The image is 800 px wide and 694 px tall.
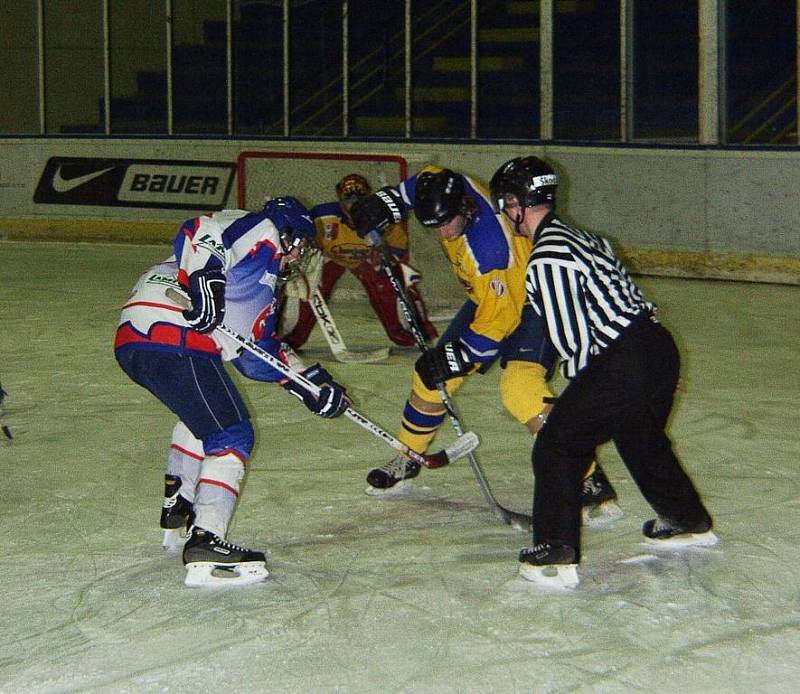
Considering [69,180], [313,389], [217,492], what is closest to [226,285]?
[313,389]

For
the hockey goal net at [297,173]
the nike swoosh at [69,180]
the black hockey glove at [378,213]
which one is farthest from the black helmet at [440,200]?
the nike swoosh at [69,180]

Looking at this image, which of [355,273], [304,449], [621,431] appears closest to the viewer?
[621,431]

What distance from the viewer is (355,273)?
7.32 meters

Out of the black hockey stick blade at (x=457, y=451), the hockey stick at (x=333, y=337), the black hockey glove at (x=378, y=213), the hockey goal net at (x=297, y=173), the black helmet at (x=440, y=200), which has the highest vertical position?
the black helmet at (x=440, y=200)

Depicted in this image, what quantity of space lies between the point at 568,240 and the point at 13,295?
257 inches

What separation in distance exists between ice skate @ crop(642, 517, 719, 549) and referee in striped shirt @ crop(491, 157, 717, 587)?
43cm

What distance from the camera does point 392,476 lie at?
4.47 m

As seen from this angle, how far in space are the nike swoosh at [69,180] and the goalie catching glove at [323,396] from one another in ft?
30.2

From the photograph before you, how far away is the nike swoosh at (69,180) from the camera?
1255 centimetres

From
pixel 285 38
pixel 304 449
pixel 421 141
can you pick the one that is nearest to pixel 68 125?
pixel 285 38

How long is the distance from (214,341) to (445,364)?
755 millimetres

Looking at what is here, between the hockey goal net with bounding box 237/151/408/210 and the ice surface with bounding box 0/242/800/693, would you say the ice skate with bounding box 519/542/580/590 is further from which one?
the hockey goal net with bounding box 237/151/408/210

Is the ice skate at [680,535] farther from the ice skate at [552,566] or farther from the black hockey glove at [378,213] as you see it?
the black hockey glove at [378,213]

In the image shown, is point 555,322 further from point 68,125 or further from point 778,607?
point 68,125
